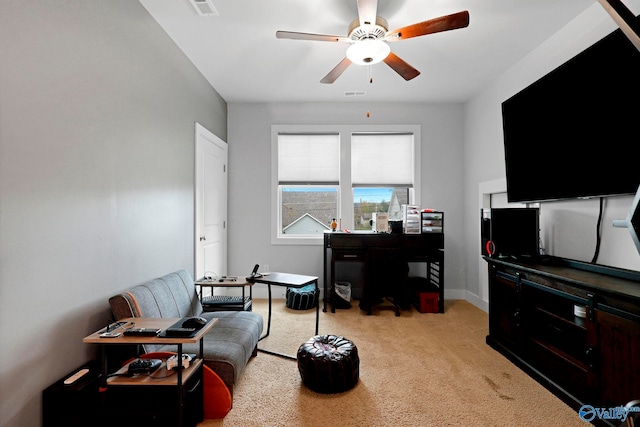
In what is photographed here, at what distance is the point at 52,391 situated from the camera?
1.56 meters

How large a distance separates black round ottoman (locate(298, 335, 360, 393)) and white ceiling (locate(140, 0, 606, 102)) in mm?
2639

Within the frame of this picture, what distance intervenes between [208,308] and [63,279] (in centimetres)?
136

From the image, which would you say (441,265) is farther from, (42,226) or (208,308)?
(42,226)

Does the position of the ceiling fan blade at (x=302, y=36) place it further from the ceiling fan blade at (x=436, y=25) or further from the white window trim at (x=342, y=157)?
the white window trim at (x=342, y=157)

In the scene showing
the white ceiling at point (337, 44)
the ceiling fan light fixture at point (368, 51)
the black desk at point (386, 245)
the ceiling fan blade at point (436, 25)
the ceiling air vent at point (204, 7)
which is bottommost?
the black desk at point (386, 245)

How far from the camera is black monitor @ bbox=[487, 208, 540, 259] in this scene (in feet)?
9.23

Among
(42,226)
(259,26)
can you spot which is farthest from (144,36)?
(42,226)

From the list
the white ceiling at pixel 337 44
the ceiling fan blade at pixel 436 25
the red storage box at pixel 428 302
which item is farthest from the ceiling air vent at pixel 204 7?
the red storage box at pixel 428 302

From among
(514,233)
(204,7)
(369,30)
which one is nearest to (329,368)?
(514,233)

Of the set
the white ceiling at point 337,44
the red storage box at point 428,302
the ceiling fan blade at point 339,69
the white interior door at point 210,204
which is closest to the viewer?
the white ceiling at point 337,44

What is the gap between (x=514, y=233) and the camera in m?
2.84

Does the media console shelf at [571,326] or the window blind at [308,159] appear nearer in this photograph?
the media console shelf at [571,326]

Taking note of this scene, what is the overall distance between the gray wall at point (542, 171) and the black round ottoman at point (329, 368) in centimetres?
206

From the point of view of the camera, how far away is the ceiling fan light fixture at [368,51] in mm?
2395
